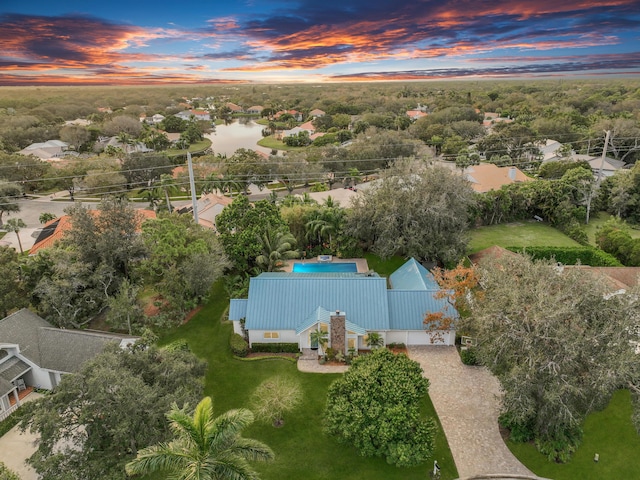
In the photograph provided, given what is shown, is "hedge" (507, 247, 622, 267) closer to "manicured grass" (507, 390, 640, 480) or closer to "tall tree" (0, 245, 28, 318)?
"manicured grass" (507, 390, 640, 480)

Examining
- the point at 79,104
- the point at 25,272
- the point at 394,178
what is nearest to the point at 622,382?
the point at 394,178

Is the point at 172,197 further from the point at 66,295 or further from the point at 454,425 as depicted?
the point at 454,425

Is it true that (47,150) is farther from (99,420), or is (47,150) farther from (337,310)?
(99,420)

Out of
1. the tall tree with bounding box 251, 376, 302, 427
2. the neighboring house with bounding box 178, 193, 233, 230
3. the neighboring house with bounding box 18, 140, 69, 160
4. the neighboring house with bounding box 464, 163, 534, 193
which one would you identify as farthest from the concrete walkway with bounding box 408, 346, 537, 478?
the neighboring house with bounding box 18, 140, 69, 160

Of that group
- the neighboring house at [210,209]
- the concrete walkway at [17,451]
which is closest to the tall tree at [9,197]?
the neighboring house at [210,209]

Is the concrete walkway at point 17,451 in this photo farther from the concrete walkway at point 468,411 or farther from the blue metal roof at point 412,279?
the blue metal roof at point 412,279

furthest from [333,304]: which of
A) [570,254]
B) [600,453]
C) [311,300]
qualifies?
[570,254]
